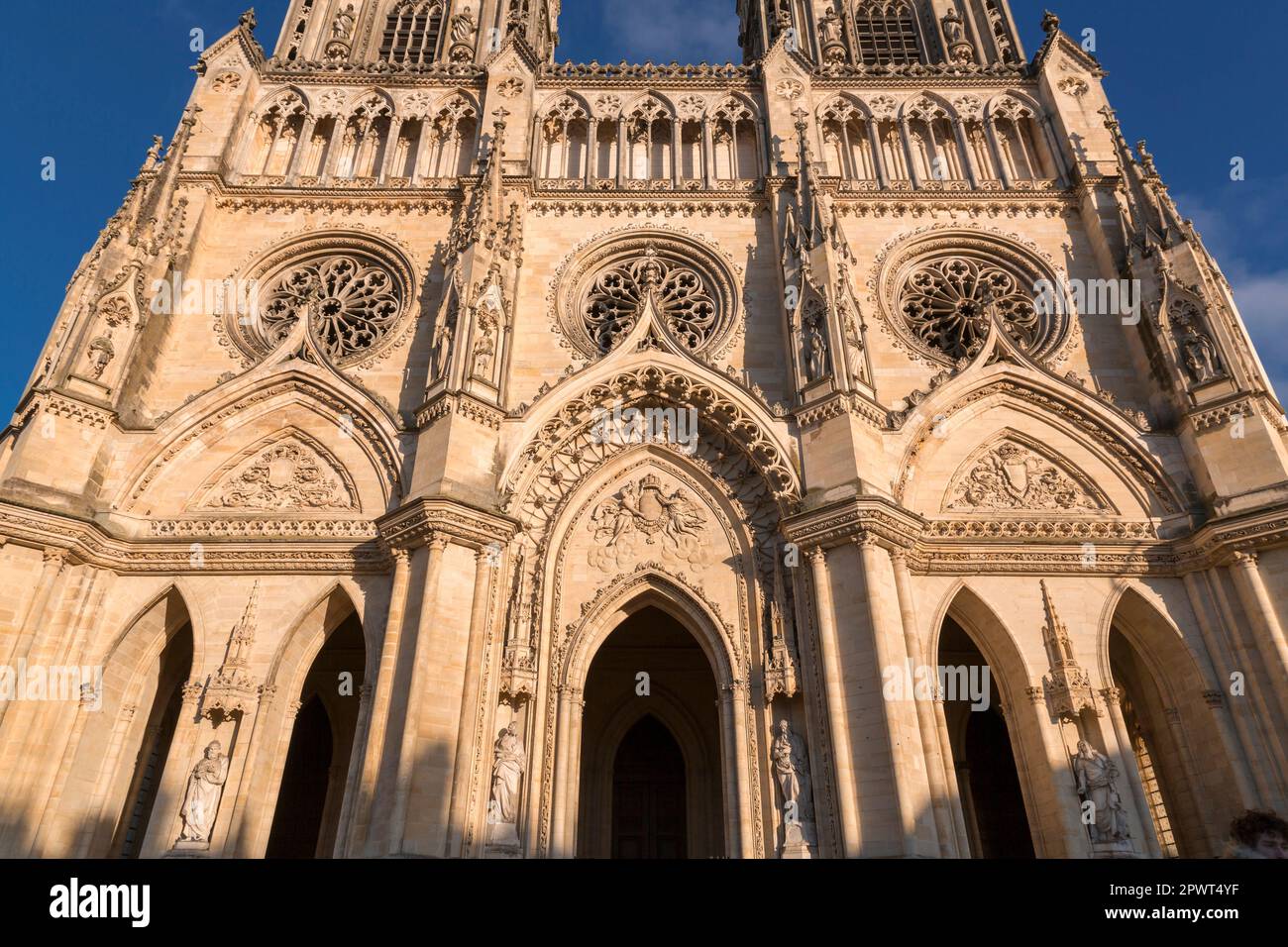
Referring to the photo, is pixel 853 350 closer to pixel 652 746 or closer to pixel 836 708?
pixel 836 708

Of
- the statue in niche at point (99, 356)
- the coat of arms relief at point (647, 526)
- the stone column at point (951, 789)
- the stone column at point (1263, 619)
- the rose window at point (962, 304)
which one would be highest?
the rose window at point (962, 304)

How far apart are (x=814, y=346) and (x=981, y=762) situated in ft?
30.7

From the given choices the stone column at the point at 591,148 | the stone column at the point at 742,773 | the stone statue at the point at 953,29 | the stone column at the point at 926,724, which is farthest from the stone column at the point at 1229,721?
the stone statue at the point at 953,29

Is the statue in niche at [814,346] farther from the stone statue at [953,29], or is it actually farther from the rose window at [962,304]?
the stone statue at [953,29]

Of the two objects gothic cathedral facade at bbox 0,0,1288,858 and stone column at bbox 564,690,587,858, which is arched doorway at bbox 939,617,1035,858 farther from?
stone column at bbox 564,690,587,858

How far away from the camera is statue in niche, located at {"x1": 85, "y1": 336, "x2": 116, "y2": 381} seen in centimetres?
1453

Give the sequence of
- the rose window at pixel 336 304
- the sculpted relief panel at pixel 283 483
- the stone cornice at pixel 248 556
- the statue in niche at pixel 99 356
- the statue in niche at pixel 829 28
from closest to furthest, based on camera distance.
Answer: the stone cornice at pixel 248 556 → the statue in niche at pixel 99 356 → the sculpted relief panel at pixel 283 483 → the rose window at pixel 336 304 → the statue in niche at pixel 829 28

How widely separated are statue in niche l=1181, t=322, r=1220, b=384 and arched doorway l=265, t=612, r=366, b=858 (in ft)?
54.6

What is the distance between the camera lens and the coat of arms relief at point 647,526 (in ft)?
47.9

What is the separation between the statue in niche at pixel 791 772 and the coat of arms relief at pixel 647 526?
3444 mm

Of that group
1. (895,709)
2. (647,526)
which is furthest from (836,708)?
(647,526)

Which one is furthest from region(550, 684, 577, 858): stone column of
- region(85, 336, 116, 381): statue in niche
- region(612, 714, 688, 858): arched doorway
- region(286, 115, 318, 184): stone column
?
region(286, 115, 318, 184): stone column

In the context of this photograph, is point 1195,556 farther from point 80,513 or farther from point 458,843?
point 80,513

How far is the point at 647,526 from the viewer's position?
1491cm
